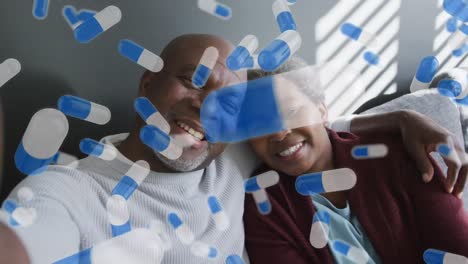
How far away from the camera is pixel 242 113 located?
128cm

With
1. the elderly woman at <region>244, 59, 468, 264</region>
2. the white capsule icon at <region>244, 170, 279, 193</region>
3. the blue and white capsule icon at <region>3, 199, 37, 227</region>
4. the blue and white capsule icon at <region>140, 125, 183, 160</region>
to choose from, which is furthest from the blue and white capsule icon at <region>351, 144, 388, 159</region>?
the blue and white capsule icon at <region>3, 199, 37, 227</region>

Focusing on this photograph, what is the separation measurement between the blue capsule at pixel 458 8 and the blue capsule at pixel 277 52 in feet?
1.96

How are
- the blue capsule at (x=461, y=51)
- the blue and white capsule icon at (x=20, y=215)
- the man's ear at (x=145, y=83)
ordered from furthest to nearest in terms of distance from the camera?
1. the blue capsule at (x=461, y=51)
2. the man's ear at (x=145, y=83)
3. the blue and white capsule icon at (x=20, y=215)

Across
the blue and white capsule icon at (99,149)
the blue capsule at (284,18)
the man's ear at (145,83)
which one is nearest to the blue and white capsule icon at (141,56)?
the man's ear at (145,83)

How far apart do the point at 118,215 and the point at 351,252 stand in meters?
0.59

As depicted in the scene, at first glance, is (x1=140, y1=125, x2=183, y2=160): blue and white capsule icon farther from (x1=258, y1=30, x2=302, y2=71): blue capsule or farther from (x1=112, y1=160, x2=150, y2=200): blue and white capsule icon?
(x1=258, y1=30, x2=302, y2=71): blue capsule

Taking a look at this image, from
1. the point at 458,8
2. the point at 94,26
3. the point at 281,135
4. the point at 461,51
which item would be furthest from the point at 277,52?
the point at 461,51

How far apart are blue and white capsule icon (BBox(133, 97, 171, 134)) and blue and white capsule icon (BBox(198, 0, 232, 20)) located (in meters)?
0.35

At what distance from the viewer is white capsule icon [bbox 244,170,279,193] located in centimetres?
130

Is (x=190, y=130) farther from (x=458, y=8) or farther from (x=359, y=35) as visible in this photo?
(x=458, y=8)

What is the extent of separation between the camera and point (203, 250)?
1.16 metres

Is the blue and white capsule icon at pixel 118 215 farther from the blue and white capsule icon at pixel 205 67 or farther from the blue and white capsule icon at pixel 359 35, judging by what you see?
the blue and white capsule icon at pixel 359 35

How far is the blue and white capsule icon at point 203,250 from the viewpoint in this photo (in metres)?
1.15

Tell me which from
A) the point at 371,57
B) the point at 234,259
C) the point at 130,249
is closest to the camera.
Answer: the point at 130,249
